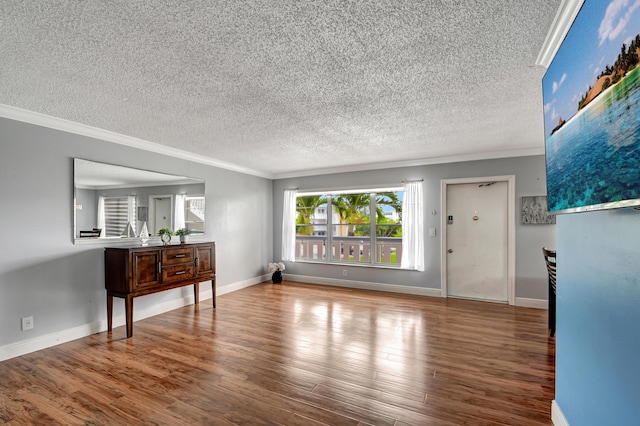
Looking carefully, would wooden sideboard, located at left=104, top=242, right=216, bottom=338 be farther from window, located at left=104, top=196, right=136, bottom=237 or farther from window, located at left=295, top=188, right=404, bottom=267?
window, located at left=295, top=188, right=404, bottom=267

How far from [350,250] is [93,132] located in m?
4.75

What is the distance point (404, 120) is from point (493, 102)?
839 mm

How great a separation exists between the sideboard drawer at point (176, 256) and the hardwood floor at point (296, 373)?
31.4 inches

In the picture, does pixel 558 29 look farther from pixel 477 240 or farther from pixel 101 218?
pixel 101 218

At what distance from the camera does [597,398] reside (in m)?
1.36

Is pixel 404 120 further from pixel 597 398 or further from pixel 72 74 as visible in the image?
pixel 72 74

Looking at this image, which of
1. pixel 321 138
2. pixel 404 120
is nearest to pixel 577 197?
pixel 404 120

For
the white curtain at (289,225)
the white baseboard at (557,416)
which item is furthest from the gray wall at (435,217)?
the white baseboard at (557,416)

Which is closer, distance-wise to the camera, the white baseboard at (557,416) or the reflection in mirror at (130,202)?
the white baseboard at (557,416)

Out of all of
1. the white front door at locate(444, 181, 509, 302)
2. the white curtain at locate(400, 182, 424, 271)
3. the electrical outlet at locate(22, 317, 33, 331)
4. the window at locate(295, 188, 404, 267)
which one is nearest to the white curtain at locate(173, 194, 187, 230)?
the electrical outlet at locate(22, 317, 33, 331)

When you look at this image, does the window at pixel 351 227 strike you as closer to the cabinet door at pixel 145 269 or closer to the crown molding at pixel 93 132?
the crown molding at pixel 93 132

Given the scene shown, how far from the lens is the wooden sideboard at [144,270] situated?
130 inches

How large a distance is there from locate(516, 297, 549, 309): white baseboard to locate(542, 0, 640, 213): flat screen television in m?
3.53

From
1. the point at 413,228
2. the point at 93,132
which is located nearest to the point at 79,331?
the point at 93,132
